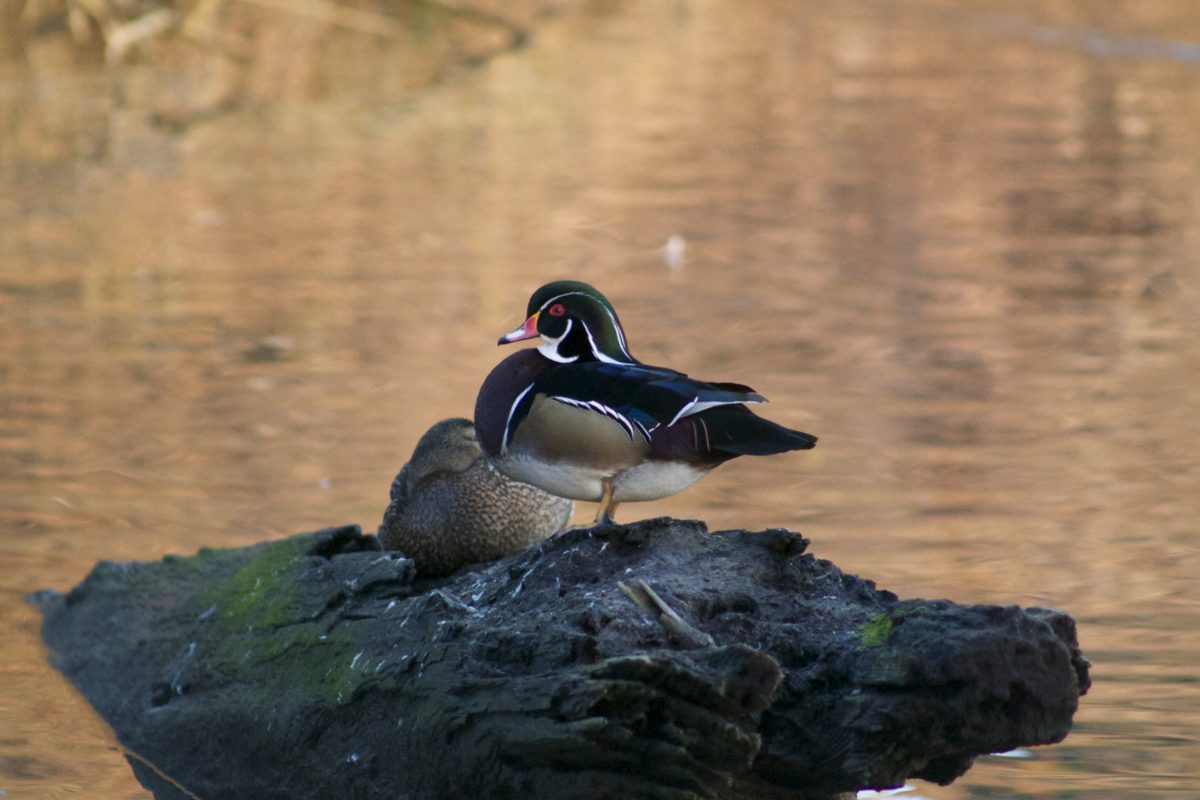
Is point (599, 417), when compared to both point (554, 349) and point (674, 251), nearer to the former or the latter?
point (554, 349)

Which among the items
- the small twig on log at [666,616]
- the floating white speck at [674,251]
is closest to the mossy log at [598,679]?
the small twig on log at [666,616]

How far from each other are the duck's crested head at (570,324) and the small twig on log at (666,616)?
75 cm

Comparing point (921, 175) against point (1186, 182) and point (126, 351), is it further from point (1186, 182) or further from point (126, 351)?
point (126, 351)

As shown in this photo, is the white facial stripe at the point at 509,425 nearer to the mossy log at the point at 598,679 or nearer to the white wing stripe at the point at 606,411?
the white wing stripe at the point at 606,411

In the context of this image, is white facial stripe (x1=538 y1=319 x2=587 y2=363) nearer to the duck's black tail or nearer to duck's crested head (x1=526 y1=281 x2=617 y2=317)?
duck's crested head (x1=526 y1=281 x2=617 y2=317)

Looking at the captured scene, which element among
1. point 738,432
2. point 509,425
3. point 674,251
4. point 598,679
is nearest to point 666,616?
point 598,679

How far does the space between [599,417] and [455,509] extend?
2.86 ft

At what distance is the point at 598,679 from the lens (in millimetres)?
4109

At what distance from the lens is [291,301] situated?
11609mm

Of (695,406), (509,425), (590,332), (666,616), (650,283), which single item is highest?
(590,332)

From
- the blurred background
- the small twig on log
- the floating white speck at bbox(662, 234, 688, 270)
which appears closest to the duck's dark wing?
the small twig on log

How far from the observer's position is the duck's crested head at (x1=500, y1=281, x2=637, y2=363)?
16.2 feet

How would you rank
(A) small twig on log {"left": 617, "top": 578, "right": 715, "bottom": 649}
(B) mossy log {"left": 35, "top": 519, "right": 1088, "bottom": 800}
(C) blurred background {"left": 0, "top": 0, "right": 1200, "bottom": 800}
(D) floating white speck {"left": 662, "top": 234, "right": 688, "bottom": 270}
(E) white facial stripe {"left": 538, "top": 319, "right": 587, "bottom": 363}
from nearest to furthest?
(B) mossy log {"left": 35, "top": 519, "right": 1088, "bottom": 800}, (A) small twig on log {"left": 617, "top": 578, "right": 715, "bottom": 649}, (E) white facial stripe {"left": 538, "top": 319, "right": 587, "bottom": 363}, (C) blurred background {"left": 0, "top": 0, "right": 1200, "bottom": 800}, (D) floating white speck {"left": 662, "top": 234, "right": 688, "bottom": 270}

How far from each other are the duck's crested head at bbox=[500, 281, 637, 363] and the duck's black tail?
41 cm
